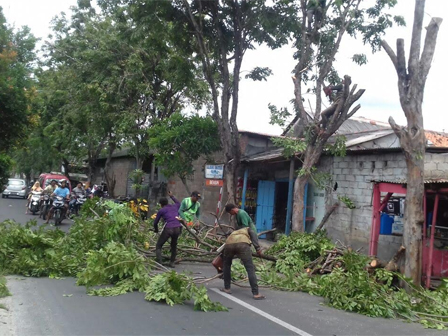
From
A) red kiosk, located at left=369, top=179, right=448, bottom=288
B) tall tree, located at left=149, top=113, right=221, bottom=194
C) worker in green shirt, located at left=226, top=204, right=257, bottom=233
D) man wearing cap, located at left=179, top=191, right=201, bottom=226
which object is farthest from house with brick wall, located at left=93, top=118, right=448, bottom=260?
worker in green shirt, located at left=226, top=204, right=257, bottom=233

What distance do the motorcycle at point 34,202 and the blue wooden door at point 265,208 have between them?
33.8 ft

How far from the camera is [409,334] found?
6809mm

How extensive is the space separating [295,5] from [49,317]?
11.9 m

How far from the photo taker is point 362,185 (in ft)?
46.0

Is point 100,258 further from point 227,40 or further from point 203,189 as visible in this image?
point 203,189

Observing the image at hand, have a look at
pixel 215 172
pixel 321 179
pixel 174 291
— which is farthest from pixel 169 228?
pixel 215 172

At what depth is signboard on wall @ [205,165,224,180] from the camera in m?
17.3

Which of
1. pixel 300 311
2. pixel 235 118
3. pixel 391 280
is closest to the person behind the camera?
pixel 300 311

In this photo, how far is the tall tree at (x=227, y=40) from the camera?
15.9 m

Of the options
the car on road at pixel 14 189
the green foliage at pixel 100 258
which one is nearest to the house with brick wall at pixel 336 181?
the green foliage at pixel 100 258

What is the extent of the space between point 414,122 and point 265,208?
379 inches

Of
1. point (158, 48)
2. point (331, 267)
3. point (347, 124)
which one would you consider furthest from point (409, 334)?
point (347, 124)

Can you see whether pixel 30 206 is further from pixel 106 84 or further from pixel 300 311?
pixel 300 311

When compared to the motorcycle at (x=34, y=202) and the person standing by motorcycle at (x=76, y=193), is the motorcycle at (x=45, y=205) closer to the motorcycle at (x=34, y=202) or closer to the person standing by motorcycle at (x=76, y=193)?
the person standing by motorcycle at (x=76, y=193)
